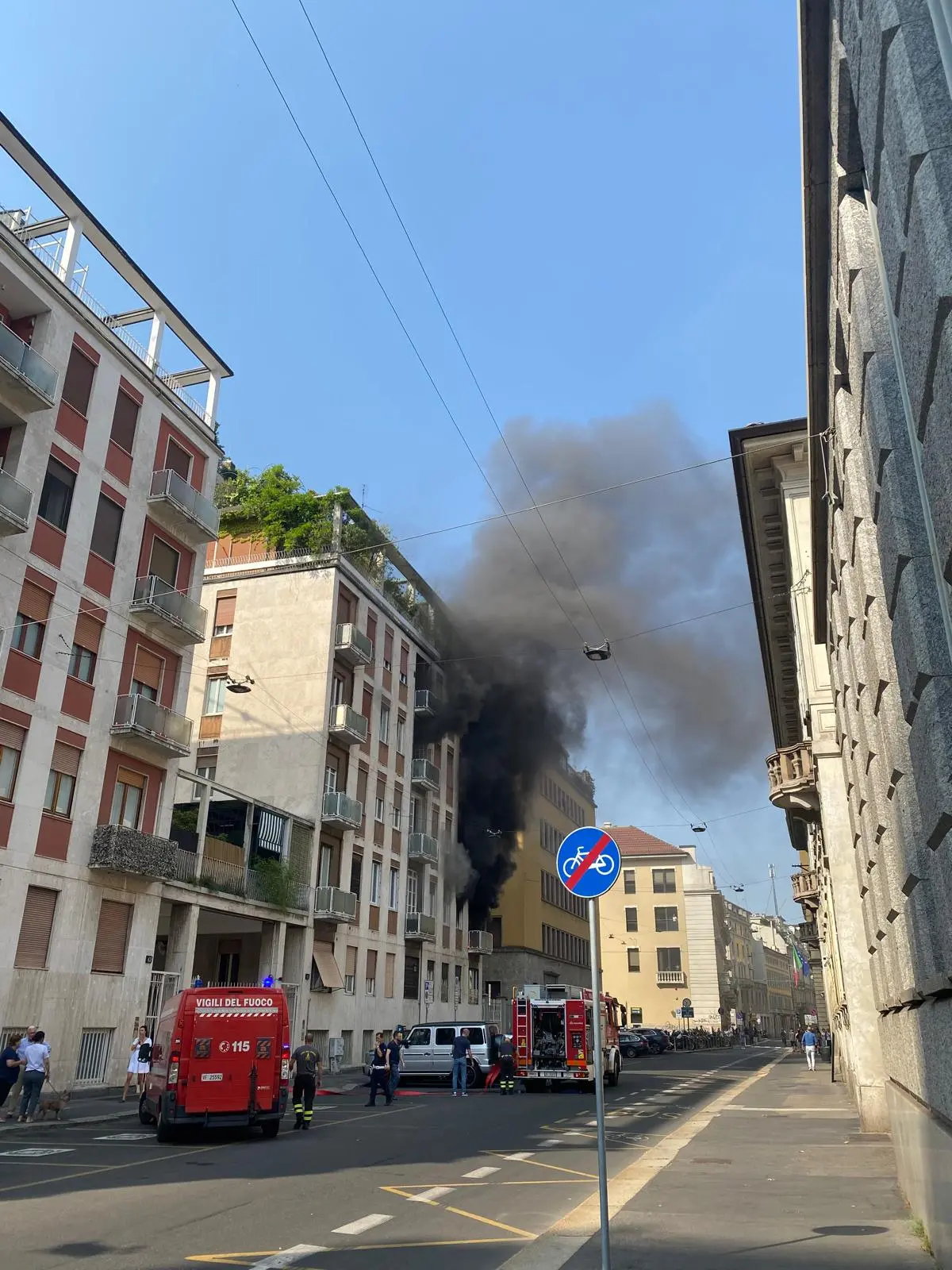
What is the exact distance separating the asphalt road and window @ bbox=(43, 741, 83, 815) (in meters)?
7.58

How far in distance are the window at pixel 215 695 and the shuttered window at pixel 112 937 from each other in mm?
13345

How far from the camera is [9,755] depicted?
20.7 meters

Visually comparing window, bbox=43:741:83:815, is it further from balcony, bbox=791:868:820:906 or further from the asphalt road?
balcony, bbox=791:868:820:906

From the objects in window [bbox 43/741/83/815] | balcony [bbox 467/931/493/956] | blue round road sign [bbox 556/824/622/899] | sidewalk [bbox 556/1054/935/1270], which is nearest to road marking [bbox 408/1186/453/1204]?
sidewalk [bbox 556/1054/935/1270]

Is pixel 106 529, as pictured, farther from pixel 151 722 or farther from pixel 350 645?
pixel 350 645

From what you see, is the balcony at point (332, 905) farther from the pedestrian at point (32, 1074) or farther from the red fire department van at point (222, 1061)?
the red fire department van at point (222, 1061)

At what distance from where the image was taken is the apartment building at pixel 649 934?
80.2 m

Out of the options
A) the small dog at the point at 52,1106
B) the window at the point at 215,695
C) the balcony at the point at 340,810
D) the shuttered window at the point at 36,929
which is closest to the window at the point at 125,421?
the shuttered window at the point at 36,929

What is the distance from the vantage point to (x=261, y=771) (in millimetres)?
34656

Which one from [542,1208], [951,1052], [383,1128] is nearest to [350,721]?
[383,1128]

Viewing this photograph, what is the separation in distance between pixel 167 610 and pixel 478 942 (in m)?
28.3

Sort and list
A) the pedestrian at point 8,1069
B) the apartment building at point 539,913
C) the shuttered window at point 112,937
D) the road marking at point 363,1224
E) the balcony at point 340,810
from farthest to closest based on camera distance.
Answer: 1. the apartment building at point 539,913
2. the balcony at point 340,810
3. the shuttered window at point 112,937
4. the pedestrian at point 8,1069
5. the road marking at point 363,1224

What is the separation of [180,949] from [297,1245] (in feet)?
66.2

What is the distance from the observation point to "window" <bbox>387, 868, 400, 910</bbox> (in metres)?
39.5
